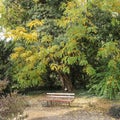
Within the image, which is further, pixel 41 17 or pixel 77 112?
pixel 41 17

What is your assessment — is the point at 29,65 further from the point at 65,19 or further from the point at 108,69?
the point at 108,69

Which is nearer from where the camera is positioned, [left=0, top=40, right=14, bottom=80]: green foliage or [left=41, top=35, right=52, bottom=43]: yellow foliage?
[left=41, top=35, right=52, bottom=43]: yellow foliage

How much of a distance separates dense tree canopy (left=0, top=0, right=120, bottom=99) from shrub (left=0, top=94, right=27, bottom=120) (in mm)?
4326

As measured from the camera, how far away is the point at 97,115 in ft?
31.2

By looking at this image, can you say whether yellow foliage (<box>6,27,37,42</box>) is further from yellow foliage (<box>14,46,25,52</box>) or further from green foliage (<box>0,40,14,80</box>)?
green foliage (<box>0,40,14,80</box>)

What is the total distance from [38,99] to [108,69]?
2.94m

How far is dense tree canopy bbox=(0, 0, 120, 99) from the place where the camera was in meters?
11.3

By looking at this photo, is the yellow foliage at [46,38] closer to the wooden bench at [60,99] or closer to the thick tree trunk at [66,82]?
Result: the thick tree trunk at [66,82]

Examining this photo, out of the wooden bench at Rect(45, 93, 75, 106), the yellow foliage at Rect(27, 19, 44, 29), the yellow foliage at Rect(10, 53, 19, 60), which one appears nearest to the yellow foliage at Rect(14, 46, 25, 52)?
the yellow foliage at Rect(10, 53, 19, 60)

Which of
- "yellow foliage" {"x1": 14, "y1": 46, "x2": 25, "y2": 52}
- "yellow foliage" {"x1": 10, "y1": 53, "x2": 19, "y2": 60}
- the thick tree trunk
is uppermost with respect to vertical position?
"yellow foliage" {"x1": 14, "y1": 46, "x2": 25, "y2": 52}

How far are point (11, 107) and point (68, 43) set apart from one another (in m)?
4.85

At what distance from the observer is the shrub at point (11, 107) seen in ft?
22.7

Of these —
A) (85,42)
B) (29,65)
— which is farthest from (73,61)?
(29,65)

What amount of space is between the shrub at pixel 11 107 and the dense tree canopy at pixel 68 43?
170 inches
